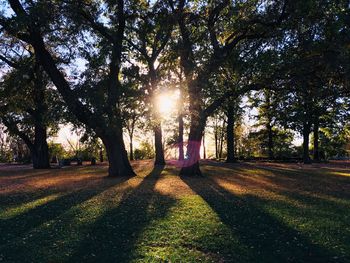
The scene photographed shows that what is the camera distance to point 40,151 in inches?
1237

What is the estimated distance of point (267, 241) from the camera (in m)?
6.66

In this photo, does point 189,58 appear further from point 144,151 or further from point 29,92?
point 144,151

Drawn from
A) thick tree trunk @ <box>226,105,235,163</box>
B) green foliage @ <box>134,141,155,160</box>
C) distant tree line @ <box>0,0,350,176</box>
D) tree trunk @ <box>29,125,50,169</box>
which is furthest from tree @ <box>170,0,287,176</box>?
green foliage @ <box>134,141,155,160</box>

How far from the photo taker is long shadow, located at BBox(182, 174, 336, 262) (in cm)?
580

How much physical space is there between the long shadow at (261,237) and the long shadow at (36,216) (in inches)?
178

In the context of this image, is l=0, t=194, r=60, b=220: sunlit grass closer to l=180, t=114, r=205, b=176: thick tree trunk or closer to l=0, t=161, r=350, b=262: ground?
l=0, t=161, r=350, b=262: ground

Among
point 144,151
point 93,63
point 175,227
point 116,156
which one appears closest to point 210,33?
point 93,63

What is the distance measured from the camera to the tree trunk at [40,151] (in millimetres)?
31094

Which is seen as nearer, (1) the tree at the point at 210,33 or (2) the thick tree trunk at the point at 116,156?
(1) the tree at the point at 210,33

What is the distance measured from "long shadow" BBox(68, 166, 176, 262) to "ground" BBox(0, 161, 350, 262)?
2 centimetres

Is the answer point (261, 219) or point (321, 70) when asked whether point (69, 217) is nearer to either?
point (261, 219)

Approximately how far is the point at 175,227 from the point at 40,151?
89.1 ft

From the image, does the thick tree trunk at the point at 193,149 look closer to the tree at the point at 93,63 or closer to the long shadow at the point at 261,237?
the tree at the point at 93,63

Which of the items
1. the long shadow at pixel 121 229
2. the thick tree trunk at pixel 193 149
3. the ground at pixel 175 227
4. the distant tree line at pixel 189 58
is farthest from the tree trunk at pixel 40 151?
the long shadow at pixel 121 229
